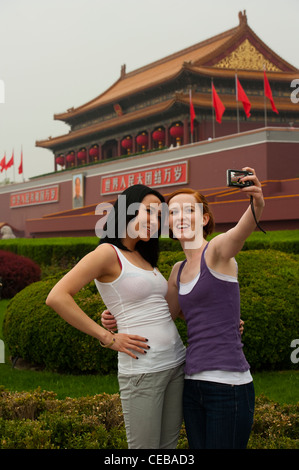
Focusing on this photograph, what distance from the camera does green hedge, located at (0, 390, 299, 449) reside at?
2611 millimetres

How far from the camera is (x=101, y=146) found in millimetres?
30797

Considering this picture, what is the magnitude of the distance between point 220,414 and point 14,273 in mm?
9491

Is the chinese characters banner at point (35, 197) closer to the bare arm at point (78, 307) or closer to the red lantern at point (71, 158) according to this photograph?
the red lantern at point (71, 158)

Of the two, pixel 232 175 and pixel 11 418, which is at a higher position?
pixel 232 175

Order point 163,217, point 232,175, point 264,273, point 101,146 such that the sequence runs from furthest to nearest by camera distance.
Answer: point 101,146 < point 264,273 < point 163,217 < point 232,175

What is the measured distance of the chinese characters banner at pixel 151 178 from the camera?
20328mm

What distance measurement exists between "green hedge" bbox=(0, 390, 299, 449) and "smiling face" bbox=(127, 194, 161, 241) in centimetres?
117

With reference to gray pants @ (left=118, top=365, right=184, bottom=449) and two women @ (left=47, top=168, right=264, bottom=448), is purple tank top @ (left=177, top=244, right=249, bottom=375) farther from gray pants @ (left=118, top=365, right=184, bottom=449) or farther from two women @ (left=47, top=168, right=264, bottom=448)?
gray pants @ (left=118, top=365, right=184, bottom=449)

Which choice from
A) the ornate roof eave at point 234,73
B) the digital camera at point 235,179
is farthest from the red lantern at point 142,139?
the digital camera at point 235,179

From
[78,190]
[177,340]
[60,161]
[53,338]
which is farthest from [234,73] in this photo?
[177,340]

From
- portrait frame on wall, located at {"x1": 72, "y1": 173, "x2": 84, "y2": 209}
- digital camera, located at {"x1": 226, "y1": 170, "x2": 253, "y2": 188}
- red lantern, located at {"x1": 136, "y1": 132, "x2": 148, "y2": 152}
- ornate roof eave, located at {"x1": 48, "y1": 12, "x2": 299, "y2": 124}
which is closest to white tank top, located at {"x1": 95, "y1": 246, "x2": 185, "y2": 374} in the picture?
digital camera, located at {"x1": 226, "y1": 170, "x2": 253, "y2": 188}
